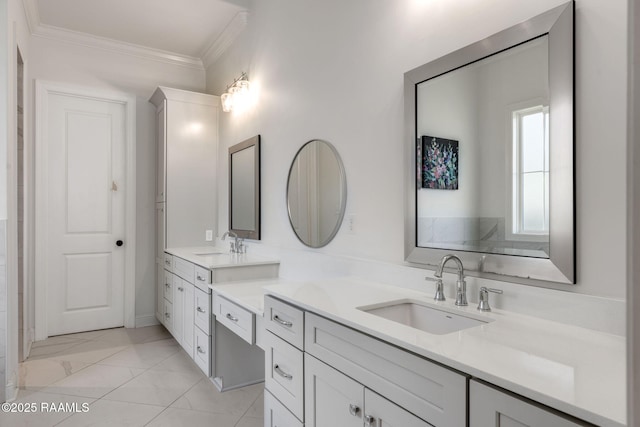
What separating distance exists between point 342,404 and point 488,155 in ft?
3.33

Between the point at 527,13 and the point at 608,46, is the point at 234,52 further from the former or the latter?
the point at 608,46

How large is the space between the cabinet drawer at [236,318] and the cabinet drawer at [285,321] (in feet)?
1.16

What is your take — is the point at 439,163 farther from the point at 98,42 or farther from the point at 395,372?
the point at 98,42

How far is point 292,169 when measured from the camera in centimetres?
264

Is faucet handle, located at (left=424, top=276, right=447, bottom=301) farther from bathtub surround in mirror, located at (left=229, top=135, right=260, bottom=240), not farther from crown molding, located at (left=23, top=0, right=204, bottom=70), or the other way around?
crown molding, located at (left=23, top=0, right=204, bottom=70)

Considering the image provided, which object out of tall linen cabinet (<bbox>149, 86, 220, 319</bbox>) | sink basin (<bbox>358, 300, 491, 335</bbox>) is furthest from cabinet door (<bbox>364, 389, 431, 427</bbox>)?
tall linen cabinet (<bbox>149, 86, 220, 319</bbox>)

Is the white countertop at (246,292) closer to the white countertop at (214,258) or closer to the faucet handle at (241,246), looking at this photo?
the white countertop at (214,258)

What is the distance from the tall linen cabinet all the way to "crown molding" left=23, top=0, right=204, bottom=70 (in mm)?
490

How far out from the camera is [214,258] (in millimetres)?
2957

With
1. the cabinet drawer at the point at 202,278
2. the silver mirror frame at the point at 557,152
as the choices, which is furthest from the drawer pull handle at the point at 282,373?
the cabinet drawer at the point at 202,278

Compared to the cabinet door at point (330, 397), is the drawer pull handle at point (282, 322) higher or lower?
higher

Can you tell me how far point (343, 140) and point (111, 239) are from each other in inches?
112

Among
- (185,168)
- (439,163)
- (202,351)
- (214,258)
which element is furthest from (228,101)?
(439,163)

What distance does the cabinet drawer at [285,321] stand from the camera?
1494 millimetres
